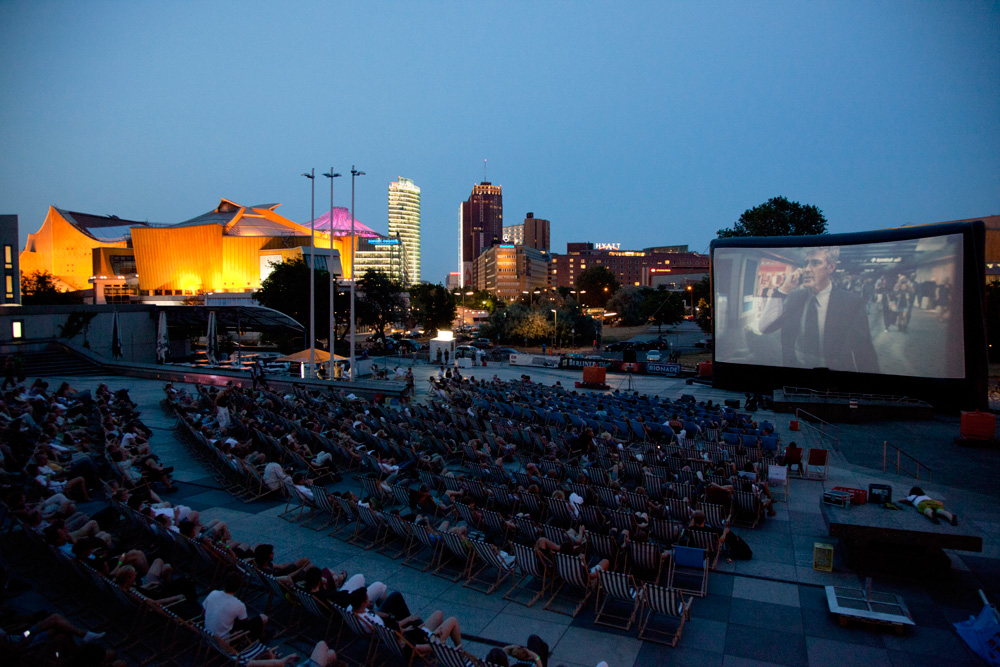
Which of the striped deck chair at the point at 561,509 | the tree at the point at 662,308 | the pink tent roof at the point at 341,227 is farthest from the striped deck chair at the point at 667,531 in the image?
the pink tent roof at the point at 341,227

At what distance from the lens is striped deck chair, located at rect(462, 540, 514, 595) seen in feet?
19.9

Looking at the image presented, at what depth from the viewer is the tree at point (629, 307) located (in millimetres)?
87625

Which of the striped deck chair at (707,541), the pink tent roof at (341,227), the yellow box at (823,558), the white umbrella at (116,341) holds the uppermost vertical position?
the pink tent roof at (341,227)

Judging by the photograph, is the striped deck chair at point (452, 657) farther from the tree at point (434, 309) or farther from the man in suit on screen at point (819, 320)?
the tree at point (434, 309)

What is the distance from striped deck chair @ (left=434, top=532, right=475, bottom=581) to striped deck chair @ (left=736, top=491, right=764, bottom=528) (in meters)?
4.27

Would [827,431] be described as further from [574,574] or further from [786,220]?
[786,220]

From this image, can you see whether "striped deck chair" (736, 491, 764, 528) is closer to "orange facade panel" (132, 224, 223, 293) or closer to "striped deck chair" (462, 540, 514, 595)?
"striped deck chair" (462, 540, 514, 595)

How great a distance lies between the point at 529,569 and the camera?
6.02 m

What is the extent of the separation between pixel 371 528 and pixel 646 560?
372cm

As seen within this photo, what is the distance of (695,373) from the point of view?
105 ft

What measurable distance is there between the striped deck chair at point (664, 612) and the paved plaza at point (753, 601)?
11 cm

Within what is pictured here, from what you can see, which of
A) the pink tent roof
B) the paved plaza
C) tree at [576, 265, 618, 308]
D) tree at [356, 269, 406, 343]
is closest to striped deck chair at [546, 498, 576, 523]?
the paved plaza

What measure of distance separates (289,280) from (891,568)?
4871 centimetres

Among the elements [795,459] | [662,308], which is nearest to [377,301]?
[662,308]
